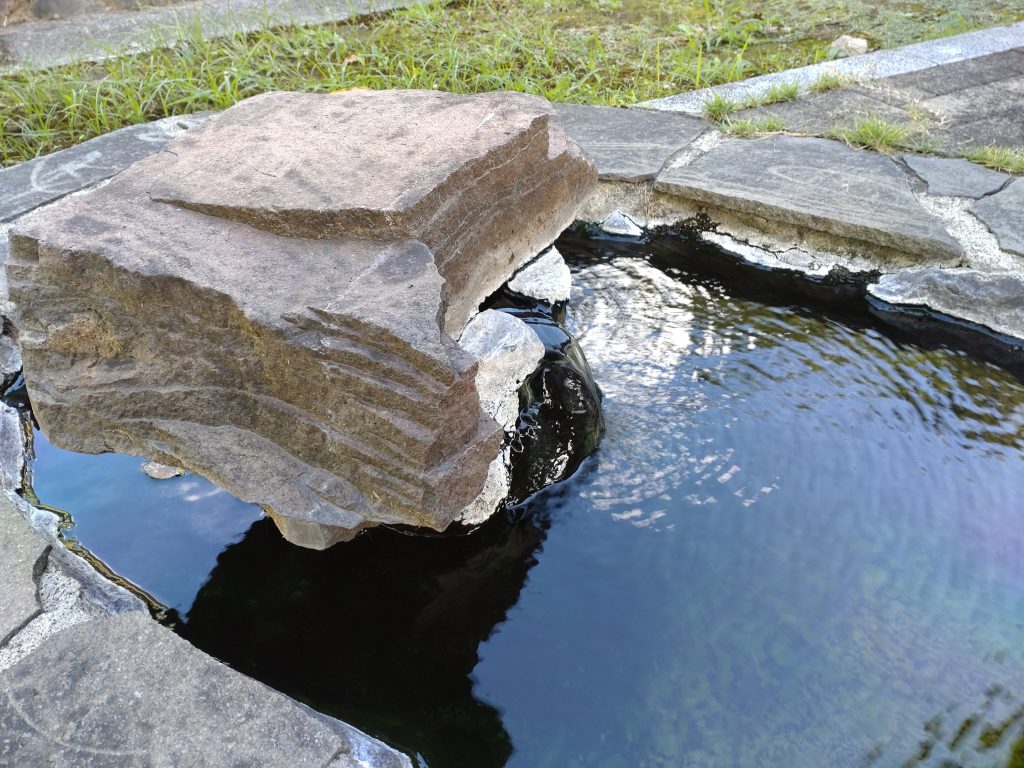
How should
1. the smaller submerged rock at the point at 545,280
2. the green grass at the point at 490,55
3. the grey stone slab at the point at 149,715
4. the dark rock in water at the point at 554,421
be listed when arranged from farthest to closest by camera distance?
the green grass at the point at 490,55, the smaller submerged rock at the point at 545,280, the dark rock in water at the point at 554,421, the grey stone slab at the point at 149,715

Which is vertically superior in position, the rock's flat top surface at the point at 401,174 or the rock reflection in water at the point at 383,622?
the rock's flat top surface at the point at 401,174

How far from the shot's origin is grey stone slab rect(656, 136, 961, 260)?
9.82ft

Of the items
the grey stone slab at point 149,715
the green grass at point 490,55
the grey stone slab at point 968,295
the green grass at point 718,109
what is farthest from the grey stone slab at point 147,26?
the grey stone slab at point 149,715

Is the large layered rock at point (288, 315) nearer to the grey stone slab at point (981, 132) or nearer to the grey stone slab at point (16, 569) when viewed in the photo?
the grey stone slab at point (16, 569)

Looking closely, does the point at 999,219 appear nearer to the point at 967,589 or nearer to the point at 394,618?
the point at 967,589

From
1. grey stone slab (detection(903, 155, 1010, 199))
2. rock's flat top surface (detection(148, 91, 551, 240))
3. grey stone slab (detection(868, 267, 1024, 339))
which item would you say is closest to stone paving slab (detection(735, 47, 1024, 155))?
grey stone slab (detection(903, 155, 1010, 199))

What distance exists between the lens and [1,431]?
8.18 ft

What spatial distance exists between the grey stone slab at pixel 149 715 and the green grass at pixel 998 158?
2899 millimetres

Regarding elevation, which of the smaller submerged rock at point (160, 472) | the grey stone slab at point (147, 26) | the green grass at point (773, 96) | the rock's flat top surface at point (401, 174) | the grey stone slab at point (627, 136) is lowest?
the smaller submerged rock at point (160, 472)

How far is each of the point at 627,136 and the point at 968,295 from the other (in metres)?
1.38

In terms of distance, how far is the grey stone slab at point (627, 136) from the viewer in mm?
3387

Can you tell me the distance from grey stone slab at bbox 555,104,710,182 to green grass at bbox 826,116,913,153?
0.52m

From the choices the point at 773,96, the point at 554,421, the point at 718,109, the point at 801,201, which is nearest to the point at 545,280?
the point at 554,421

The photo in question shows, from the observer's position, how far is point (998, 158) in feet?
10.9
